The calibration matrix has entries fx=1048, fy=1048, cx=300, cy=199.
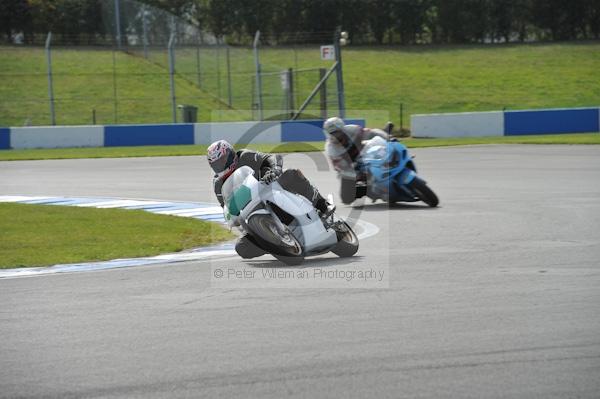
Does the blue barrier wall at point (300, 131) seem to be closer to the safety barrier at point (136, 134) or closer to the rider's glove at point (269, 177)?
the safety barrier at point (136, 134)

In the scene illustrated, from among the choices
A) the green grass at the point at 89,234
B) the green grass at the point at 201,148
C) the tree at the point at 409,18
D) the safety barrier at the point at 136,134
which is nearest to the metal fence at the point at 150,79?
the safety barrier at the point at 136,134

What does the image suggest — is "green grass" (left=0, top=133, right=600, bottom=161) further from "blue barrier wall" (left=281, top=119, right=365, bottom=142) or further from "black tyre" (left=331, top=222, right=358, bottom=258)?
"black tyre" (left=331, top=222, right=358, bottom=258)

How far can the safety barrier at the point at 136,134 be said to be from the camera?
3088cm

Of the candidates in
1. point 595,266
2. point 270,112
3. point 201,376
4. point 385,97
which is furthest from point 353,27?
point 201,376

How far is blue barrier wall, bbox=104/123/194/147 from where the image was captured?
31.5 m

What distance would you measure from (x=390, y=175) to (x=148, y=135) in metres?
18.5

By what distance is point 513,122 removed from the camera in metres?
31.4

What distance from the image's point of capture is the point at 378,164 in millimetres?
14125

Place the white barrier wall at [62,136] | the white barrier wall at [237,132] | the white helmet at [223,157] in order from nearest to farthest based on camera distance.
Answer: the white helmet at [223,157]
the white barrier wall at [237,132]
the white barrier wall at [62,136]

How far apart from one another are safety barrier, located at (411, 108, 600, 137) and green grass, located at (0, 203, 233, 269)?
60.3 feet

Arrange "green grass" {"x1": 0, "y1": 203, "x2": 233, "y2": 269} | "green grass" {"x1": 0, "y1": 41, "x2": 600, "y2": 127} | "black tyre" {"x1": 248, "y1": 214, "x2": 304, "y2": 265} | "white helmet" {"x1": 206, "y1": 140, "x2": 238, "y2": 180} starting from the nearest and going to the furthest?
"black tyre" {"x1": 248, "y1": 214, "x2": 304, "y2": 265} < "white helmet" {"x1": 206, "y1": 140, "x2": 238, "y2": 180} < "green grass" {"x1": 0, "y1": 203, "x2": 233, "y2": 269} < "green grass" {"x1": 0, "y1": 41, "x2": 600, "y2": 127}

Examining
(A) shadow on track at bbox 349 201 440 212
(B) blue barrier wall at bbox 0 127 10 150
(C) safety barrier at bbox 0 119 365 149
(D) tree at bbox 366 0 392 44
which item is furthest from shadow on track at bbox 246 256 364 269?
(D) tree at bbox 366 0 392 44

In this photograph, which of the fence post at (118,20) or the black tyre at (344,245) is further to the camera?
the fence post at (118,20)

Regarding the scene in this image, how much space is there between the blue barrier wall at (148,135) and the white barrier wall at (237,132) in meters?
0.33
